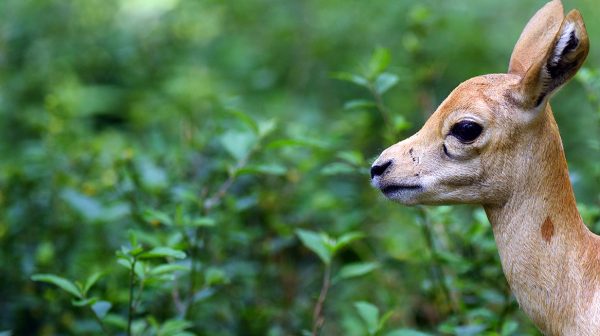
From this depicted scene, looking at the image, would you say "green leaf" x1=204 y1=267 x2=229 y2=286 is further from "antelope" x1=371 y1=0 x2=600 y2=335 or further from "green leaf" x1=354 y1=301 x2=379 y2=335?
"antelope" x1=371 y1=0 x2=600 y2=335

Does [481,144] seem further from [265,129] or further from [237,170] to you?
[265,129]

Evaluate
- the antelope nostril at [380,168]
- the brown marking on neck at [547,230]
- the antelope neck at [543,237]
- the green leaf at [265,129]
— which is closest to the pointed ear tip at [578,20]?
the antelope neck at [543,237]

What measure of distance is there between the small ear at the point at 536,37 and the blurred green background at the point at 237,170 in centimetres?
70

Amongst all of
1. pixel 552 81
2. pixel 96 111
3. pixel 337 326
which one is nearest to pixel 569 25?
pixel 552 81

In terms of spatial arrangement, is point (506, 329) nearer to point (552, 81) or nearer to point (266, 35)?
point (552, 81)

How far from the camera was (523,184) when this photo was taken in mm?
2732

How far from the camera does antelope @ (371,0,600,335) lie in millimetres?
2693

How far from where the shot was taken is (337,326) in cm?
496

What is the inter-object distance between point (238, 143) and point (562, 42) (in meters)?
1.66

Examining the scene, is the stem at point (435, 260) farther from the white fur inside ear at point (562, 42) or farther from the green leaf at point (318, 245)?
the white fur inside ear at point (562, 42)

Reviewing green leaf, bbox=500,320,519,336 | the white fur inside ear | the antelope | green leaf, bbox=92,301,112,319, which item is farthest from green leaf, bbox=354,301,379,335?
the white fur inside ear

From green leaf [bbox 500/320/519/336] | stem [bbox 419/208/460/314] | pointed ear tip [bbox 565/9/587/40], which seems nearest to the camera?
pointed ear tip [bbox 565/9/587/40]

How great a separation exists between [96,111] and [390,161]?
4.51 metres

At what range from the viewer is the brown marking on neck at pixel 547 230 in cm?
272
